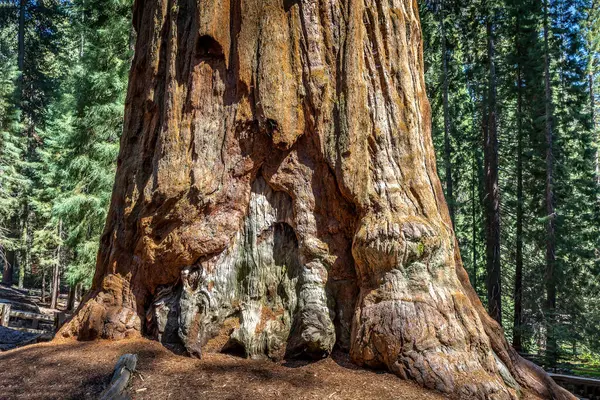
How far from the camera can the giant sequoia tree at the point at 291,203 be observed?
3.83 m

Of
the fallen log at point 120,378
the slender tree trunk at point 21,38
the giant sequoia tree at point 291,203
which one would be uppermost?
the slender tree trunk at point 21,38

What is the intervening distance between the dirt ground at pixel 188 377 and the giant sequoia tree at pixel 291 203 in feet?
0.66

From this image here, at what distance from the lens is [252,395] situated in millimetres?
3115

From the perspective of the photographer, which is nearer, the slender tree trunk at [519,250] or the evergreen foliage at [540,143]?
the slender tree trunk at [519,250]

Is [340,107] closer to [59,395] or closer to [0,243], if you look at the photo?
[59,395]

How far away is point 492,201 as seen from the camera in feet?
47.3

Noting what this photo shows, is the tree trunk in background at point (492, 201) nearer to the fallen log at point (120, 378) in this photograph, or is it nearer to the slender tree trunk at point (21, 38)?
the fallen log at point (120, 378)

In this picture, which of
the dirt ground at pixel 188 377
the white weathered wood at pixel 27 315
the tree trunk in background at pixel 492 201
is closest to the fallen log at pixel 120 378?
the dirt ground at pixel 188 377

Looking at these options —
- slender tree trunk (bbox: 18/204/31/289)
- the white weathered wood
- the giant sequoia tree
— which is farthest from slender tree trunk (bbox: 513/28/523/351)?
slender tree trunk (bbox: 18/204/31/289)

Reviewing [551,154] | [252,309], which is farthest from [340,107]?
[551,154]

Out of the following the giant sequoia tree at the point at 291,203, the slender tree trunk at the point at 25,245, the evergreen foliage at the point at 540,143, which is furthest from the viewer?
the slender tree trunk at the point at 25,245

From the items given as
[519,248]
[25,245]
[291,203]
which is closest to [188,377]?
[291,203]

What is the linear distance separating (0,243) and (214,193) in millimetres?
19715

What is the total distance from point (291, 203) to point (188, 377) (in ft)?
6.41
